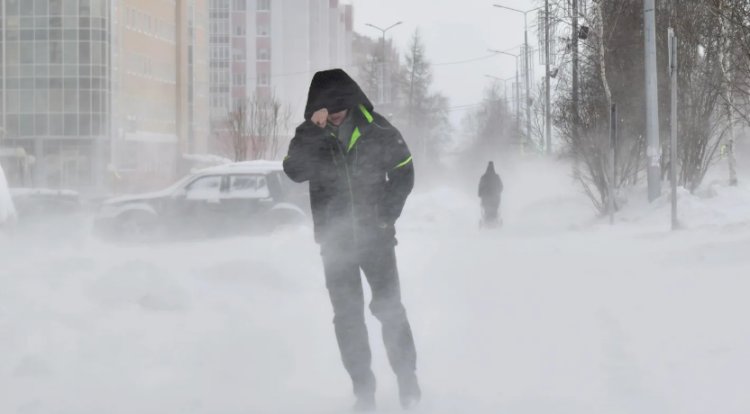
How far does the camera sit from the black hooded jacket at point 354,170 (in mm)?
5895

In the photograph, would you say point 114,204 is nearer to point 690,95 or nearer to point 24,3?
point 690,95

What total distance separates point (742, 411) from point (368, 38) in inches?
7162

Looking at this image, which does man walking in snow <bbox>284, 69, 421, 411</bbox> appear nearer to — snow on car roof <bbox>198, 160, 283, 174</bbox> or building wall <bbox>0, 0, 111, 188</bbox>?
snow on car roof <bbox>198, 160, 283, 174</bbox>

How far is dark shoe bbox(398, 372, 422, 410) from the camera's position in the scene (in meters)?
6.00

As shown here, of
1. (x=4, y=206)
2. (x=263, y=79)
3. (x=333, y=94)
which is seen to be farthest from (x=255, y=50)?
(x=333, y=94)

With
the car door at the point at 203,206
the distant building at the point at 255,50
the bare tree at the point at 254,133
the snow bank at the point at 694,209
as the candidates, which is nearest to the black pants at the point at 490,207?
the snow bank at the point at 694,209

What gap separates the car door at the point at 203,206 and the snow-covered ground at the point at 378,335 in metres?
5.19

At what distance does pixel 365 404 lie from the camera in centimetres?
595

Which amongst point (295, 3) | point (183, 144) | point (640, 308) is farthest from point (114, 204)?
point (295, 3)

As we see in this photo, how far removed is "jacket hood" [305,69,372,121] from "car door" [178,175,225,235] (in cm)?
1501

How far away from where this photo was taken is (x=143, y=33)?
83438 mm

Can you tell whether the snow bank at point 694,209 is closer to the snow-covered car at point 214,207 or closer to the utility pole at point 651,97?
the utility pole at point 651,97

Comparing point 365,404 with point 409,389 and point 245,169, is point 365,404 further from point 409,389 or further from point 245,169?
point 245,169

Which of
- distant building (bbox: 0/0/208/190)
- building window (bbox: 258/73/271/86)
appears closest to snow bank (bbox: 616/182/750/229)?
distant building (bbox: 0/0/208/190)
